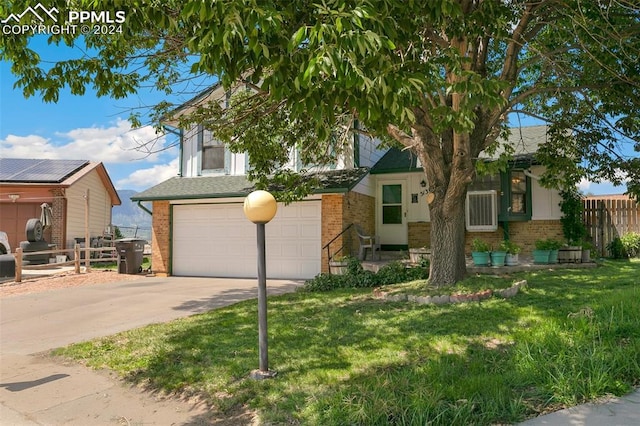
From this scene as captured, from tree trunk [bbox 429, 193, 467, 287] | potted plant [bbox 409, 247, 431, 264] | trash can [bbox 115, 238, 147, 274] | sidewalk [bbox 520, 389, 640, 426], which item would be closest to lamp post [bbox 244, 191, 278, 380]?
sidewalk [bbox 520, 389, 640, 426]

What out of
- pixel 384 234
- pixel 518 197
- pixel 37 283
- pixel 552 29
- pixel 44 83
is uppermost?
pixel 552 29

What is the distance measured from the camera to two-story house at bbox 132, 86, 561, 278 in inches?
502

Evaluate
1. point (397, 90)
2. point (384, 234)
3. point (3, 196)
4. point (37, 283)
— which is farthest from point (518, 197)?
point (3, 196)

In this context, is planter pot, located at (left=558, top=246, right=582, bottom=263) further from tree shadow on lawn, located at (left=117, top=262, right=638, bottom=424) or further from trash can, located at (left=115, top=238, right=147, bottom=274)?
trash can, located at (left=115, top=238, right=147, bottom=274)

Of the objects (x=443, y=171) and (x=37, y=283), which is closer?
(x=443, y=171)

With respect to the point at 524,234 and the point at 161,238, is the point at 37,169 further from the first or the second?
the point at 524,234

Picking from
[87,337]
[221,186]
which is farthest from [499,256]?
[87,337]

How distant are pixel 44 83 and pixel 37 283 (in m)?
8.69

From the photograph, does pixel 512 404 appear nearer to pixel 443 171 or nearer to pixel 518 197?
pixel 443 171

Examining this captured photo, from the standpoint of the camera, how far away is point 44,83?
5488 mm

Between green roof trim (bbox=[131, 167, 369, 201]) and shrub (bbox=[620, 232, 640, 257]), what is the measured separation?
8192mm

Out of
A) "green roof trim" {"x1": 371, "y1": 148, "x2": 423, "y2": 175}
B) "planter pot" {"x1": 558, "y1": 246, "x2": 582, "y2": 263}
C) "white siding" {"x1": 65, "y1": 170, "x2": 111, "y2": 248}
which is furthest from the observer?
"white siding" {"x1": 65, "y1": 170, "x2": 111, "y2": 248}

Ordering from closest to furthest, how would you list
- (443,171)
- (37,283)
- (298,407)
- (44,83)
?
(298,407), (44,83), (443,171), (37,283)

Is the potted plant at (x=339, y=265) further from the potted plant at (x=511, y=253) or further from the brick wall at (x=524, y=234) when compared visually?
the potted plant at (x=511, y=253)
